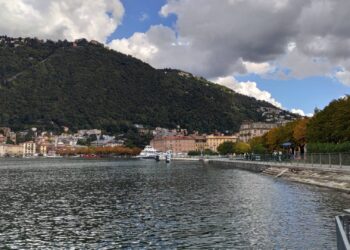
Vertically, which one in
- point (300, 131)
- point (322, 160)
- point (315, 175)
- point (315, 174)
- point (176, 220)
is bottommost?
point (176, 220)

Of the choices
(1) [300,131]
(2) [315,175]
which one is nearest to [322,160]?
(2) [315,175]

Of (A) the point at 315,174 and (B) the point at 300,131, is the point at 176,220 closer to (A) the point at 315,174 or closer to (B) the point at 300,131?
(A) the point at 315,174

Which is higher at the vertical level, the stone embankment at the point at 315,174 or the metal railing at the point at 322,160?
the metal railing at the point at 322,160

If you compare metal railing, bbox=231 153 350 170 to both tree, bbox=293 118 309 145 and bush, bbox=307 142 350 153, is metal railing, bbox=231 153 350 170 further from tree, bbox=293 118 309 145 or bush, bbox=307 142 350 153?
tree, bbox=293 118 309 145

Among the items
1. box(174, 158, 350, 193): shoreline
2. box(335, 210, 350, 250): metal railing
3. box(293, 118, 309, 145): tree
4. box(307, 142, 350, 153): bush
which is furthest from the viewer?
box(293, 118, 309, 145): tree

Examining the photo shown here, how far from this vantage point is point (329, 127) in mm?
94938

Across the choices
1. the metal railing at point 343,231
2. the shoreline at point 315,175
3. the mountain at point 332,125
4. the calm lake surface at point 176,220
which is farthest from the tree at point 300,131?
the metal railing at point 343,231

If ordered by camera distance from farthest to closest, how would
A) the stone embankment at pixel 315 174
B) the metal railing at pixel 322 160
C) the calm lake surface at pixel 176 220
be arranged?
the metal railing at pixel 322 160, the stone embankment at pixel 315 174, the calm lake surface at pixel 176 220

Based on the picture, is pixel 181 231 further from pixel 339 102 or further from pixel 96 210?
pixel 339 102

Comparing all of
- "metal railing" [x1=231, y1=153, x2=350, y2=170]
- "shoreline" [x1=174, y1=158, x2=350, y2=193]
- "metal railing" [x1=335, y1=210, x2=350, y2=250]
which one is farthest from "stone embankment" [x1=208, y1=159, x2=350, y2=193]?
"metal railing" [x1=335, y1=210, x2=350, y2=250]

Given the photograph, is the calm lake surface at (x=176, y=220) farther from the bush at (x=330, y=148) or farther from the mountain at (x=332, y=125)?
the mountain at (x=332, y=125)

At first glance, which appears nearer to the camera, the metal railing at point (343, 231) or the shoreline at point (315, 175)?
the metal railing at point (343, 231)

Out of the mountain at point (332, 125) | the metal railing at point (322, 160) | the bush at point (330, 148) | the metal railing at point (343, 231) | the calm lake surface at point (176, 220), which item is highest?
the mountain at point (332, 125)

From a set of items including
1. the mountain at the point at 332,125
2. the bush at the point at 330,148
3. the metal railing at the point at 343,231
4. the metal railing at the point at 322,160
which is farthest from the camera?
the mountain at the point at 332,125
